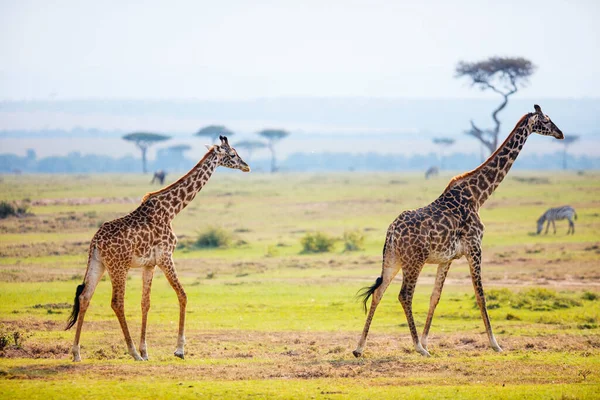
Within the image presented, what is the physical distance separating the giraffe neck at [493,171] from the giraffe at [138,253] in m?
4.36

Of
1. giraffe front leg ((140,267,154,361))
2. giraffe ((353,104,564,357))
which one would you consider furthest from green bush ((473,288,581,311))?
giraffe front leg ((140,267,154,361))

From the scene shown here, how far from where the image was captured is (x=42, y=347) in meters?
12.7

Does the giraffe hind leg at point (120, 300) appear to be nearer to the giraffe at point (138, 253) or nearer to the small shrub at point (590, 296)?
the giraffe at point (138, 253)

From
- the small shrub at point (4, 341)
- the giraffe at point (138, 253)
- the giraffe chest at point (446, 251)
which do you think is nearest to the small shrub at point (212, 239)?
the giraffe at point (138, 253)

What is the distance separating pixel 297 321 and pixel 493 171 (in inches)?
204

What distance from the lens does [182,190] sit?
13227 millimetres

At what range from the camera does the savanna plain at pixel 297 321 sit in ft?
34.7

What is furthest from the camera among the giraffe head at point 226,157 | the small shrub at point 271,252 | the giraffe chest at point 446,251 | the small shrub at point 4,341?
the small shrub at point 271,252

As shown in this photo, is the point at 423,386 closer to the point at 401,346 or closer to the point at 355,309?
the point at 401,346

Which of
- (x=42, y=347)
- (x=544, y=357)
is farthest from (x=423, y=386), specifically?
(x=42, y=347)

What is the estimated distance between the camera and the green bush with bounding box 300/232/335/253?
29172 mm

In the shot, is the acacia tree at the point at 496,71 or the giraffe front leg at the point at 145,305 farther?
the acacia tree at the point at 496,71

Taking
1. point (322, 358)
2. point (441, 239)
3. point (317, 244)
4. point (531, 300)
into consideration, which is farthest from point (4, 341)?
point (317, 244)

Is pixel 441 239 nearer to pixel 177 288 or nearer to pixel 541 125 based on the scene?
pixel 541 125
